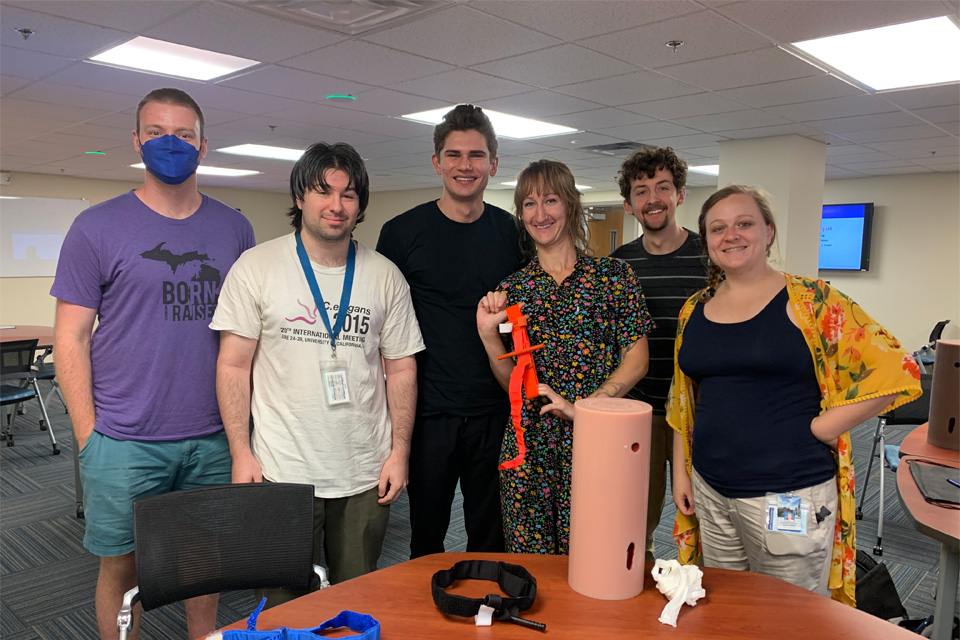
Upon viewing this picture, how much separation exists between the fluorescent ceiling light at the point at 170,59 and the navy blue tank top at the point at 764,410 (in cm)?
364

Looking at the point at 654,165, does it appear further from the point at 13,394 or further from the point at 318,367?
the point at 13,394

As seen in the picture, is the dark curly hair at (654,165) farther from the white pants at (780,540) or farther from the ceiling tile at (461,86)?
the ceiling tile at (461,86)

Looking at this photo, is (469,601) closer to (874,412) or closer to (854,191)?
(874,412)

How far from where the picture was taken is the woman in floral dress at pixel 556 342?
1.88 meters

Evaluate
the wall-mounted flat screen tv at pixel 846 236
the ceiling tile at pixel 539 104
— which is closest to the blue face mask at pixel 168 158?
the ceiling tile at pixel 539 104

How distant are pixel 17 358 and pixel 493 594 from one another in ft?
18.7

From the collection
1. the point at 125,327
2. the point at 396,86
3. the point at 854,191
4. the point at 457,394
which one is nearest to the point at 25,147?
the point at 396,86

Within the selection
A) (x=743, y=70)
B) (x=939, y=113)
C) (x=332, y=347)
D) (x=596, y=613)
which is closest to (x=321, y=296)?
(x=332, y=347)

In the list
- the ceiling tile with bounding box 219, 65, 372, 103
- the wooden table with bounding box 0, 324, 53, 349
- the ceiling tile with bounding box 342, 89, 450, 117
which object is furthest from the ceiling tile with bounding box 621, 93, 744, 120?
the wooden table with bounding box 0, 324, 53, 349

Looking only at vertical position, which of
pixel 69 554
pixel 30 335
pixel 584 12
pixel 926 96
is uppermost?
pixel 926 96

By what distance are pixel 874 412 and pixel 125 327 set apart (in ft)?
6.77

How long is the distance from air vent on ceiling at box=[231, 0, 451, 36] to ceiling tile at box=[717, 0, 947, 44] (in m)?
1.48

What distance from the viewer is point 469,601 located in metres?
1.20

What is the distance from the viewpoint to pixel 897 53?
3980 millimetres
